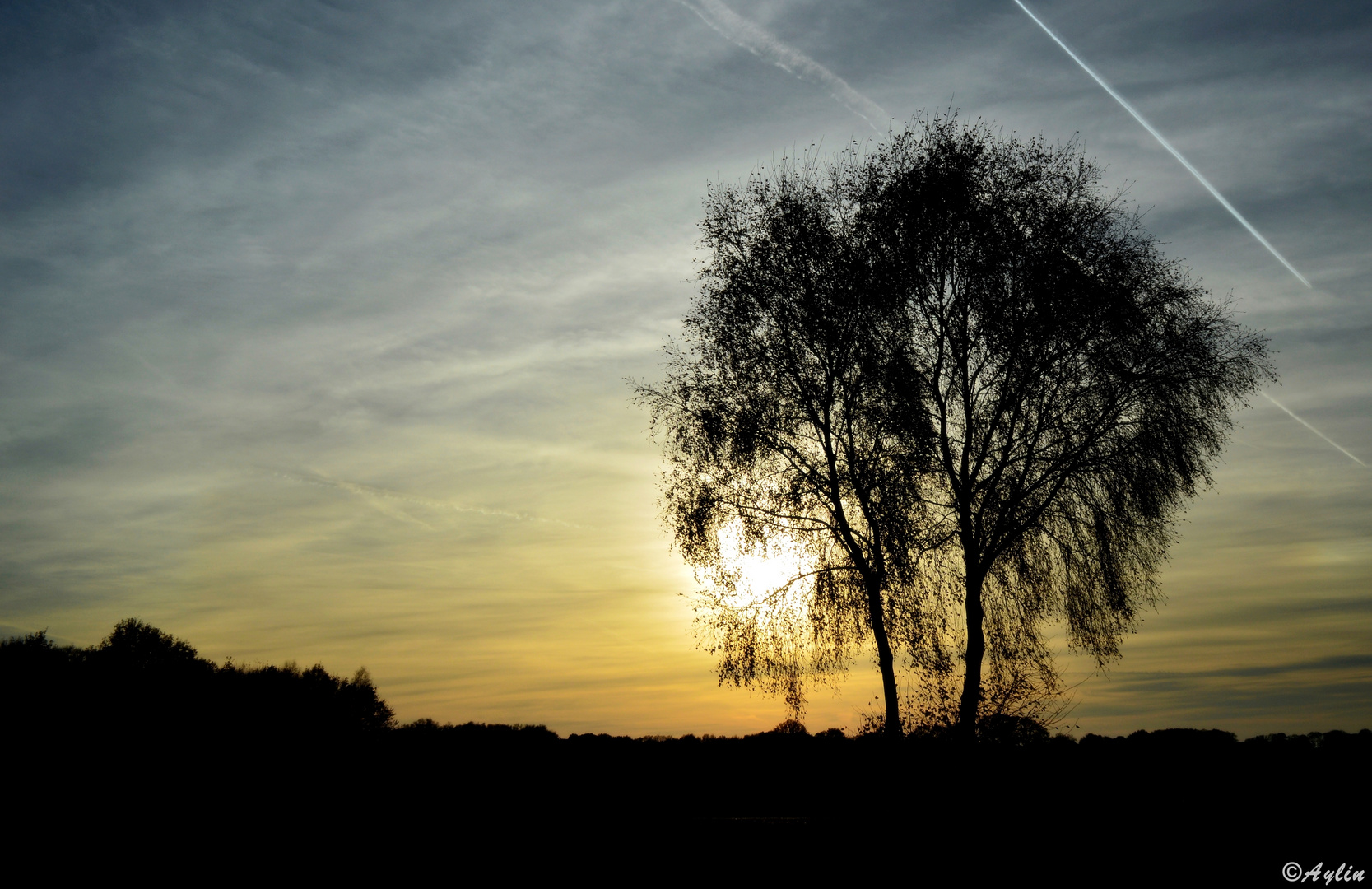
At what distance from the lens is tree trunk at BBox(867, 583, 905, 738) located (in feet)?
54.8

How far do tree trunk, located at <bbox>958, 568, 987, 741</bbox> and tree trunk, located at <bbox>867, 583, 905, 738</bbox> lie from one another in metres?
1.21

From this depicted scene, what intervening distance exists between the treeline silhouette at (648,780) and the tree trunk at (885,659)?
1.54 m

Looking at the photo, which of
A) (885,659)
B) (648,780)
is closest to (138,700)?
(648,780)

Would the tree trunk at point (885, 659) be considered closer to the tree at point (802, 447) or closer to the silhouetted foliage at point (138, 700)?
the tree at point (802, 447)

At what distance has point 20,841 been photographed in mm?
7613

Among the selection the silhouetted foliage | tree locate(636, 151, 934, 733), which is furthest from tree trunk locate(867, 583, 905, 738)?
the silhouetted foliage

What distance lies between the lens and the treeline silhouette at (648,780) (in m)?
8.00

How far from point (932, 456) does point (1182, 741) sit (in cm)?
717

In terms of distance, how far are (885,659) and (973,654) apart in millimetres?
1837

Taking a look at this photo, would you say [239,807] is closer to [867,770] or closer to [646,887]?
[646,887]

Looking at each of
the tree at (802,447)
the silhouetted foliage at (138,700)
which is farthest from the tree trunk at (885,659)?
the silhouetted foliage at (138,700)

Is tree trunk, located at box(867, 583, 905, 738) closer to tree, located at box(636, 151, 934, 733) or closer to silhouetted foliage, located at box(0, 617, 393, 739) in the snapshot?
tree, located at box(636, 151, 934, 733)

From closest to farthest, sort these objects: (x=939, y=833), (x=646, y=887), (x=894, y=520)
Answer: (x=646, y=887)
(x=939, y=833)
(x=894, y=520)

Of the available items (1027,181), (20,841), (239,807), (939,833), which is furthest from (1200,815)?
(1027,181)
